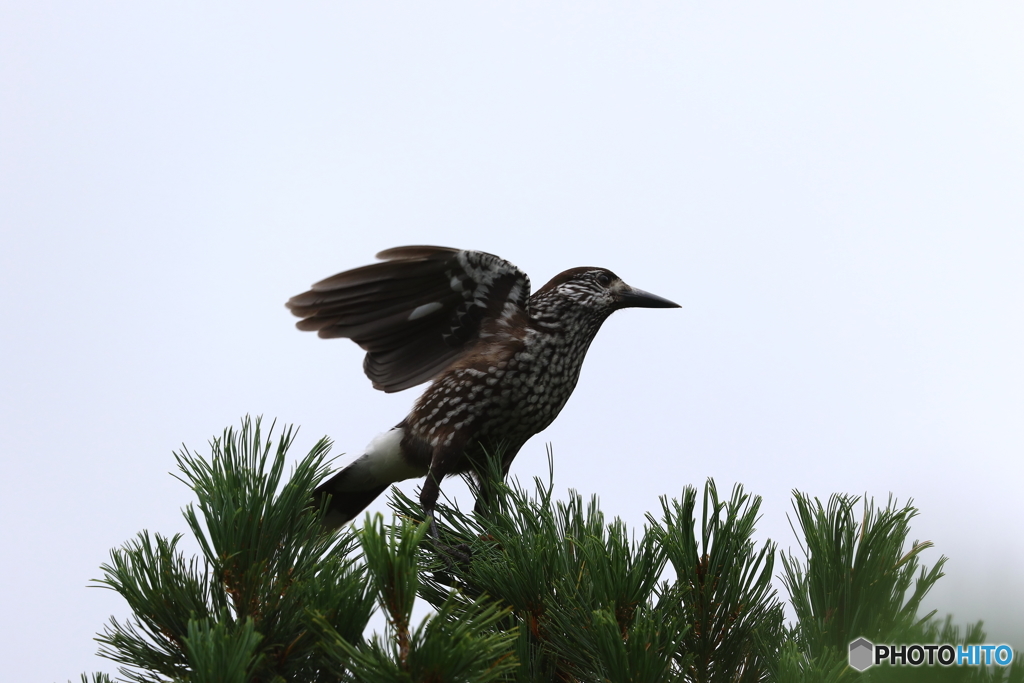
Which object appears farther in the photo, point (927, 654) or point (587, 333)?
point (587, 333)

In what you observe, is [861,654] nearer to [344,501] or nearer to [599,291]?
[599,291]

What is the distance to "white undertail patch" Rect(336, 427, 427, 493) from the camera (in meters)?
3.57

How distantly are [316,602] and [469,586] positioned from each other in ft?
2.58

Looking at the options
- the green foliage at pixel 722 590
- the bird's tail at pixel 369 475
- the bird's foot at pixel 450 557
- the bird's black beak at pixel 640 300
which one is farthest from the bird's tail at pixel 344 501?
the green foliage at pixel 722 590

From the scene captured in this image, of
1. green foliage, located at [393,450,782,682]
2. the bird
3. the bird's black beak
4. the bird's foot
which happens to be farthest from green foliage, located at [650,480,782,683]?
the bird's black beak

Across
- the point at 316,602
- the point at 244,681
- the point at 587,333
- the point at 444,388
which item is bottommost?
the point at 244,681

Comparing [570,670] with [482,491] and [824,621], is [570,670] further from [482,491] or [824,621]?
[482,491]

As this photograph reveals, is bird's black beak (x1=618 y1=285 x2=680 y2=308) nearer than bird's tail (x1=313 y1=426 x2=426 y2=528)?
No

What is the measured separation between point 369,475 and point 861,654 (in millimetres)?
2191

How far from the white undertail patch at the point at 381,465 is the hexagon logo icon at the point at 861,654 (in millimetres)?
2009

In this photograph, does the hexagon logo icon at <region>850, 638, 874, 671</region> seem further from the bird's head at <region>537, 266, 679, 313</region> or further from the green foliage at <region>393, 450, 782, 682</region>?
the bird's head at <region>537, 266, 679, 313</region>

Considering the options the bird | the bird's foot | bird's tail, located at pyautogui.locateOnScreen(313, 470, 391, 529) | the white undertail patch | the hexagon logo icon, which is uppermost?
the bird

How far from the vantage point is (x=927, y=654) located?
1560 mm

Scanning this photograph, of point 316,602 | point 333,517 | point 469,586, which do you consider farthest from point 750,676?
point 333,517
